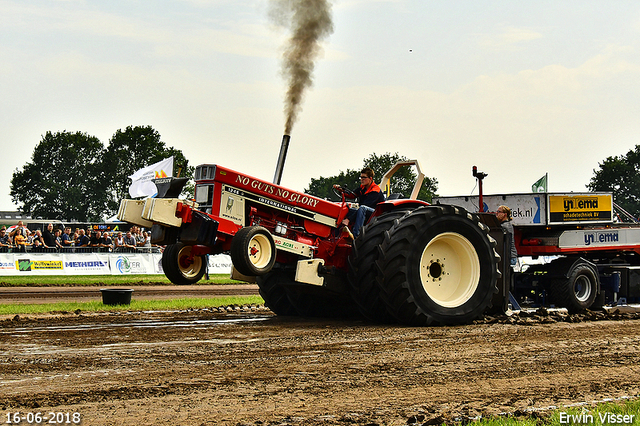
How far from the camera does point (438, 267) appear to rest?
31.5 ft

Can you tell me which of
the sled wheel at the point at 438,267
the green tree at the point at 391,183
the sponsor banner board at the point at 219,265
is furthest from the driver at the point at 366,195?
the green tree at the point at 391,183

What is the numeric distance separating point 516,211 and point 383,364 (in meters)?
7.46

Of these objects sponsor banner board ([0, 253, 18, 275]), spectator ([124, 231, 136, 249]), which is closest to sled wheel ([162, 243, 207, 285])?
sponsor banner board ([0, 253, 18, 275])

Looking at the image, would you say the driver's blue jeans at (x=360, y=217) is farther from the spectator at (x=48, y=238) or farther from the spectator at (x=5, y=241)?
the spectator at (x=48, y=238)

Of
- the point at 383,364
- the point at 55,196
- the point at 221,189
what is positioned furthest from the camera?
the point at 55,196

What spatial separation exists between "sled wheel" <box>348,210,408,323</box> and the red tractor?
0.04 feet

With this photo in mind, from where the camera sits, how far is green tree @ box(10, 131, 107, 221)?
8006 cm

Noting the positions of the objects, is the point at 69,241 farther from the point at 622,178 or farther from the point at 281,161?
the point at 622,178

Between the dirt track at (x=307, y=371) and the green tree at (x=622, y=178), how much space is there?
78.1 metres

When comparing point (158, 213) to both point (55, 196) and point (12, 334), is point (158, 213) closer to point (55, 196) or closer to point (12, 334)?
point (12, 334)

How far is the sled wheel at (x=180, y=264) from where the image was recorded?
8.96 m

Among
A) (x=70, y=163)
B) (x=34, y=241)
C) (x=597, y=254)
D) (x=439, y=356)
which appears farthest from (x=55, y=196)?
(x=439, y=356)

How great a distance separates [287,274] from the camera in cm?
996

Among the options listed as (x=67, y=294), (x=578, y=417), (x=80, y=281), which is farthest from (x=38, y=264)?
(x=578, y=417)
